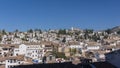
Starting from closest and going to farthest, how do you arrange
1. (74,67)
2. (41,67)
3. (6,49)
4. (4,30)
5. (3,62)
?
(74,67), (41,67), (3,62), (6,49), (4,30)

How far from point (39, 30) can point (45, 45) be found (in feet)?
259

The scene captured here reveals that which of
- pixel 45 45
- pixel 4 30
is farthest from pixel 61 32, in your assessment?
pixel 45 45

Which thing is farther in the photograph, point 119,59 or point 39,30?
point 39,30

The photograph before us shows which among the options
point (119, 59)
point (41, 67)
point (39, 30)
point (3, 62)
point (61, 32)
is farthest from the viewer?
point (39, 30)

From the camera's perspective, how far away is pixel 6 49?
77.0 metres

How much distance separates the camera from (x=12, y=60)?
45219 mm

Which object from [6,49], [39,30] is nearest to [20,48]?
[6,49]

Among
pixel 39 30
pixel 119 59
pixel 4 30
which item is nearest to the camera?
pixel 119 59

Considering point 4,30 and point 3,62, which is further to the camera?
point 4,30

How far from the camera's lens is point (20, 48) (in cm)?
7762

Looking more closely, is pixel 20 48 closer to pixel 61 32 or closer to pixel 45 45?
pixel 45 45

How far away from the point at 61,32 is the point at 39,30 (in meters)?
17.0

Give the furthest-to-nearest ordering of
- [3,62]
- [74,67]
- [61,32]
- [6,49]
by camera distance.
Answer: [61,32]
[6,49]
[3,62]
[74,67]

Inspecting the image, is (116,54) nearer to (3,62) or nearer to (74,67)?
(74,67)
